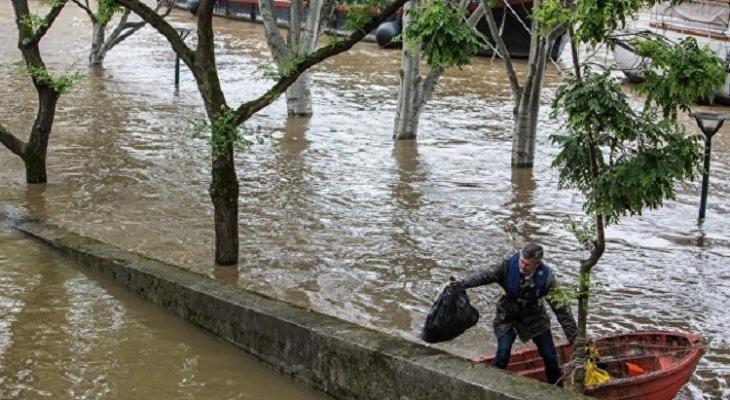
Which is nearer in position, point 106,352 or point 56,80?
point 106,352

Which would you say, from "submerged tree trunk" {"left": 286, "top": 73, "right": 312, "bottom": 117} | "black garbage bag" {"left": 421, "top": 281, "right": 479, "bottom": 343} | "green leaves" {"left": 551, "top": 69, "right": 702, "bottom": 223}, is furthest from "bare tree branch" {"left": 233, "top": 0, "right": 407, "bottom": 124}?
"submerged tree trunk" {"left": 286, "top": 73, "right": 312, "bottom": 117}

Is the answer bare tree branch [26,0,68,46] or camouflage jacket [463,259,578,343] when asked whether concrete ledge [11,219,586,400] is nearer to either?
camouflage jacket [463,259,578,343]

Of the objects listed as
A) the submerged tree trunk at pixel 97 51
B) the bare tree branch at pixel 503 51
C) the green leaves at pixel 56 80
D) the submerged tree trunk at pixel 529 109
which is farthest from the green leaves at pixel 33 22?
the submerged tree trunk at pixel 97 51

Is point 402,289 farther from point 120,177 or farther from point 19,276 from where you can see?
point 120,177

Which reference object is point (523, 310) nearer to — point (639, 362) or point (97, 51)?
point (639, 362)

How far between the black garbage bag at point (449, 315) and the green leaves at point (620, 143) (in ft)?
4.24

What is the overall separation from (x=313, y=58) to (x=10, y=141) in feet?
19.8

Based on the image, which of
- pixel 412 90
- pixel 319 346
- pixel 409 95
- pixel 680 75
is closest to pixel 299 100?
pixel 409 95

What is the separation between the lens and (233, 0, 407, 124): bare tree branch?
10602 mm

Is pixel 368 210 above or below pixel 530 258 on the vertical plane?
below

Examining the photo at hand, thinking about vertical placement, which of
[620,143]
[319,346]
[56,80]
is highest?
[620,143]

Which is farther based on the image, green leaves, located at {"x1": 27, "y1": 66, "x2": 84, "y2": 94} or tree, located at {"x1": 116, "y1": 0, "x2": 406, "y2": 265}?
green leaves, located at {"x1": 27, "y1": 66, "x2": 84, "y2": 94}

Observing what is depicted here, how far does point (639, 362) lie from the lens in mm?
7816

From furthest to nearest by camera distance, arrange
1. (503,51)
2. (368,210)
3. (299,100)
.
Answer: (299,100) < (503,51) < (368,210)
